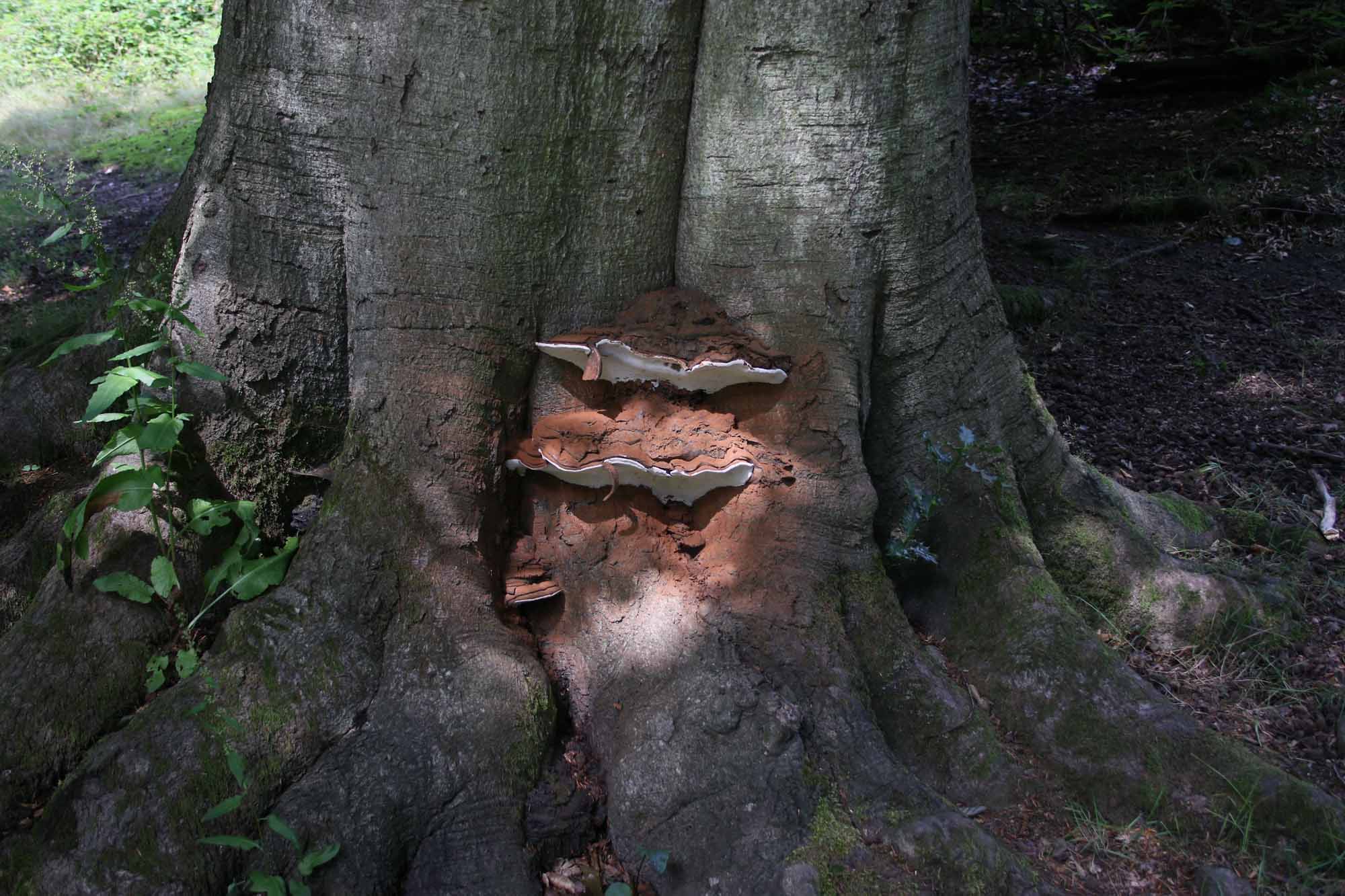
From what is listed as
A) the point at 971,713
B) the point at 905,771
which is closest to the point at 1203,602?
the point at 971,713

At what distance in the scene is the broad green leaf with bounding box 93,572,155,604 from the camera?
2.75m

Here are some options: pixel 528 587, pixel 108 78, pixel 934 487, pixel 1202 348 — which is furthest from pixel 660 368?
pixel 108 78

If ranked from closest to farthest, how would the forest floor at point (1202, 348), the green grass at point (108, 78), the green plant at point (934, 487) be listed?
the forest floor at point (1202, 348)
the green plant at point (934, 487)
the green grass at point (108, 78)

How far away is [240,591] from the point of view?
2.82m

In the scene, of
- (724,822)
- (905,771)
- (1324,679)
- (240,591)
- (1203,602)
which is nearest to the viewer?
(724,822)

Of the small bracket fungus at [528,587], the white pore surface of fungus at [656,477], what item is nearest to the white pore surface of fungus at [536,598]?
the small bracket fungus at [528,587]

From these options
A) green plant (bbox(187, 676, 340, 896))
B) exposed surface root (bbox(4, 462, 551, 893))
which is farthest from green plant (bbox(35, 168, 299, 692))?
green plant (bbox(187, 676, 340, 896))

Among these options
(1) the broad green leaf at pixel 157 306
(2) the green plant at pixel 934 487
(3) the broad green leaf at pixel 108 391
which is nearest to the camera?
(3) the broad green leaf at pixel 108 391

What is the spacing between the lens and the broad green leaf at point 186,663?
2695 millimetres

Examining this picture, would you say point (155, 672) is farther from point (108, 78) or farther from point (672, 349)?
point (108, 78)

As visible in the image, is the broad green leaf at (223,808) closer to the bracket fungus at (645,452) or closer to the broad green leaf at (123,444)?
the broad green leaf at (123,444)

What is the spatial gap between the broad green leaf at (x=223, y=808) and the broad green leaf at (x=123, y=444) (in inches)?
38.3

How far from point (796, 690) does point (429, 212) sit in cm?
177

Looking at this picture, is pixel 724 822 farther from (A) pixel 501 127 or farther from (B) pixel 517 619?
(A) pixel 501 127
